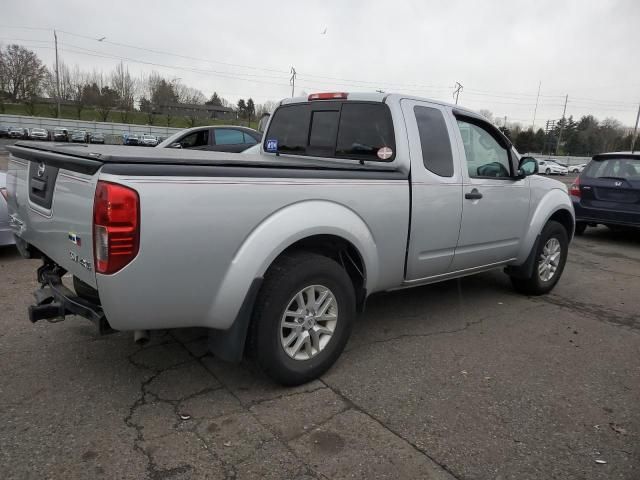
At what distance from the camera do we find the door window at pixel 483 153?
13.9ft

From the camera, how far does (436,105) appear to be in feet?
13.3

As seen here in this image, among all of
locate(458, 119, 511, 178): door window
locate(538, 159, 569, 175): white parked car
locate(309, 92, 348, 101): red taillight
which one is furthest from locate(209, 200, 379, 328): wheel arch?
locate(538, 159, 569, 175): white parked car

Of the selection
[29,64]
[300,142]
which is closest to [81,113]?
[29,64]

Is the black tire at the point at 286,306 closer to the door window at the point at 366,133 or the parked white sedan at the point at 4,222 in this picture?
the door window at the point at 366,133

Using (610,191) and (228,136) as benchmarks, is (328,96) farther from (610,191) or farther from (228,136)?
(228,136)

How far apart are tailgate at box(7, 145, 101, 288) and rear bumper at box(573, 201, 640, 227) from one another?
27.5 ft

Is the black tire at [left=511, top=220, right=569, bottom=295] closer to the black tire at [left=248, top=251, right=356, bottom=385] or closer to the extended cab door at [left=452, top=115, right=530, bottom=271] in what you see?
the extended cab door at [left=452, top=115, right=530, bottom=271]

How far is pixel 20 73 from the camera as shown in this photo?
A: 64.8 metres

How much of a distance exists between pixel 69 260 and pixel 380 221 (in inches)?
76.7

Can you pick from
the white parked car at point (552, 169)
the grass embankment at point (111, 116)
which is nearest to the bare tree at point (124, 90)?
the grass embankment at point (111, 116)

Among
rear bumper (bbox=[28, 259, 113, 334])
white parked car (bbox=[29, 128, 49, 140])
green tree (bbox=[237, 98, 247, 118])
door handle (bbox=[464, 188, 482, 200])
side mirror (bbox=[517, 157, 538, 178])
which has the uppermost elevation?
green tree (bbox=[237, 98, 247, 118])

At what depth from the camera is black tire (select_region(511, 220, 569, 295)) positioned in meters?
5.11

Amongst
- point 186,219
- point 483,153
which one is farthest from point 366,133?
point 186,219

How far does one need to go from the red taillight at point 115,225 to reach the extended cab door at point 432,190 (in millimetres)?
2046
